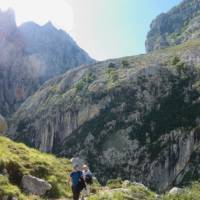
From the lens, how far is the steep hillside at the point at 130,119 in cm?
9881

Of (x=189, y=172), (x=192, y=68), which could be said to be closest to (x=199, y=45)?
(x=192, y=68)

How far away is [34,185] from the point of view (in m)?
31.5

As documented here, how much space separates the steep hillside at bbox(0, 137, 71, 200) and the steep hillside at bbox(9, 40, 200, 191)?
55.5 meters

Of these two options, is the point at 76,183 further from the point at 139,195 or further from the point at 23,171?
the point at 23,171

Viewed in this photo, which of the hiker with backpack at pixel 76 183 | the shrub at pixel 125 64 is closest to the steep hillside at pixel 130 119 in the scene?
the shrub at pixel 125 64

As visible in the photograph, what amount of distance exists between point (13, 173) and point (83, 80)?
367 feet

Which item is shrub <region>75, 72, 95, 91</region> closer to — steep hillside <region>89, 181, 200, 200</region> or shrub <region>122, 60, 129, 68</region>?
shrub <region>122, 60, 129, 68</region>

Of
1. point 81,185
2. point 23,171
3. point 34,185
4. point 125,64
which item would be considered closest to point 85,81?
point 125,64

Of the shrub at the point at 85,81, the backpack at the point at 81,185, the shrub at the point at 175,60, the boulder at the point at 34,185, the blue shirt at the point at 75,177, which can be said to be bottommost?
the boulder at the point at 34,185

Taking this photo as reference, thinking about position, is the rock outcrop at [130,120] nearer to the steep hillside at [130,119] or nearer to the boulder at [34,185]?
the steep hillside at [130,119]

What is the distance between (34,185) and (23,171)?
2.27 metres

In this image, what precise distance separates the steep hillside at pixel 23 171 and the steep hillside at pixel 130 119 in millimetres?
55541

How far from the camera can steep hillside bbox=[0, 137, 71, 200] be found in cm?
2911

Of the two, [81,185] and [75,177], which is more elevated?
[75,177]
